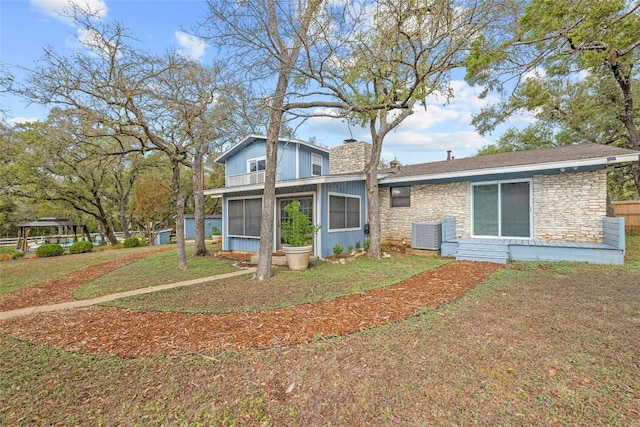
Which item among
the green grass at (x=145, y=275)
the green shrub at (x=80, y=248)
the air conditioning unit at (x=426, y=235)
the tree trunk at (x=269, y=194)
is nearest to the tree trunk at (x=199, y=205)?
the green grass at (x=145, y=275)

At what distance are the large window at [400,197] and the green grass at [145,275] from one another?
6.46 m

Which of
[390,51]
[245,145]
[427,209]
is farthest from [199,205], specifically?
[427,209]

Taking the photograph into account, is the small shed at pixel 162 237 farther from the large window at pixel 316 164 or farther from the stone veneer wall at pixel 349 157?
the stone veneer wall at pixel 349 157

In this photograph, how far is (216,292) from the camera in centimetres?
551

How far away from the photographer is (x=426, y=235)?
377 inches

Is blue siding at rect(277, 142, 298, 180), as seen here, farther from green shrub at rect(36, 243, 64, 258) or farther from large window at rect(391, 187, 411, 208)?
green shrub at rect(36, 243, 64, 258)

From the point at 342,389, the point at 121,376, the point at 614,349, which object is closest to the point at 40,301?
the point at 121,376

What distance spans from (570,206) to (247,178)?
11.6 m

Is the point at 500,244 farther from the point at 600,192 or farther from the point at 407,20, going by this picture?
the point at 407,20

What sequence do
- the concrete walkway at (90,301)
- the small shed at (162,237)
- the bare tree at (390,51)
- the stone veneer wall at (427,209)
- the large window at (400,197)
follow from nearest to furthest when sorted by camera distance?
the concrete walkway at (90,301) → the bare tree at (390,51) → the stone veneer wall at (427,209) → the large window at (400,197) → the small shed at (162,237)

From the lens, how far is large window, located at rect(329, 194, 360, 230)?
951 centimetres

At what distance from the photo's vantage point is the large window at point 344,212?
951 centimetres

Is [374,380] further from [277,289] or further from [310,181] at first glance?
[310,181]

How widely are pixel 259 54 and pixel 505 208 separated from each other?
845 cm
